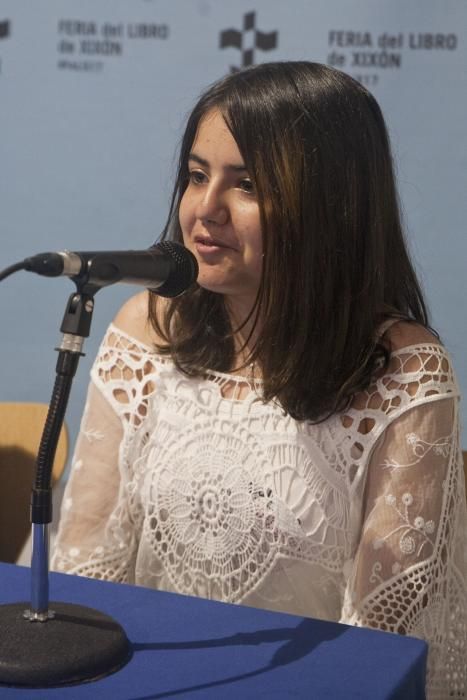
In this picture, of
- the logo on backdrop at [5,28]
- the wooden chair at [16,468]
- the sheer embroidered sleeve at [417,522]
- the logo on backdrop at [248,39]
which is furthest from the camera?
the logo on backdrop at [5,28]

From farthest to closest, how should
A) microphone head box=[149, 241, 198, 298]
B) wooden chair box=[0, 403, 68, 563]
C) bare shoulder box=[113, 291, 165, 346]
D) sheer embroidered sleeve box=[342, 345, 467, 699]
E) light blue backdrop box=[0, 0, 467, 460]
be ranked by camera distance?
1. light blue backdrop box=[0, 0, 467, 460]
2. wooden chair box=[0, 403, 68, 563]
3. bare shoulder box=[113, 291, 165, 346]
4. sheer embroidered sleeve box=[342, 345, 467, 699]
5. microphone head box=[149, 241, 198, 298]

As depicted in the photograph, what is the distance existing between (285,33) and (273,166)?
2.06m

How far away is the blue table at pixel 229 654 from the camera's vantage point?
1.02 meters

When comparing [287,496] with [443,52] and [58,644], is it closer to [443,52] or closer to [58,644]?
[58,644]

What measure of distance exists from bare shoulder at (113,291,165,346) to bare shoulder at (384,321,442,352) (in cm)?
39

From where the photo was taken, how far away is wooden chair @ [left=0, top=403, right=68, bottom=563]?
7.52ft

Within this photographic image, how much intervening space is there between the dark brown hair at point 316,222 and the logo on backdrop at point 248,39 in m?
1.91

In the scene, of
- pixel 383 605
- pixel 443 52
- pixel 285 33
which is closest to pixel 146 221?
pixel 285 33

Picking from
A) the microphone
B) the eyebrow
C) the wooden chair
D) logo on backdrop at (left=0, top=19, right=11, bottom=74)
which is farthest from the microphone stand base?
logo on backdrop at (left=0, top=19, right=11, bottom=74)

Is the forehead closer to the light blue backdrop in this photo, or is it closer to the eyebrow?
the eyebrow

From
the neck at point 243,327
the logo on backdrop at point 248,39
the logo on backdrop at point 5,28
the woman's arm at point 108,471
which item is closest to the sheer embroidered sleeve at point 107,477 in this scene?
the woman's arm at point 108,471

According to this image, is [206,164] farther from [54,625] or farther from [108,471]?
[54,625]

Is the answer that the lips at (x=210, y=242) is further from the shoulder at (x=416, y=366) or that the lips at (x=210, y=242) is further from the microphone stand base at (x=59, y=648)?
the microphone stand base at (x=59, y=648)

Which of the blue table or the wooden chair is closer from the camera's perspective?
the blue table
